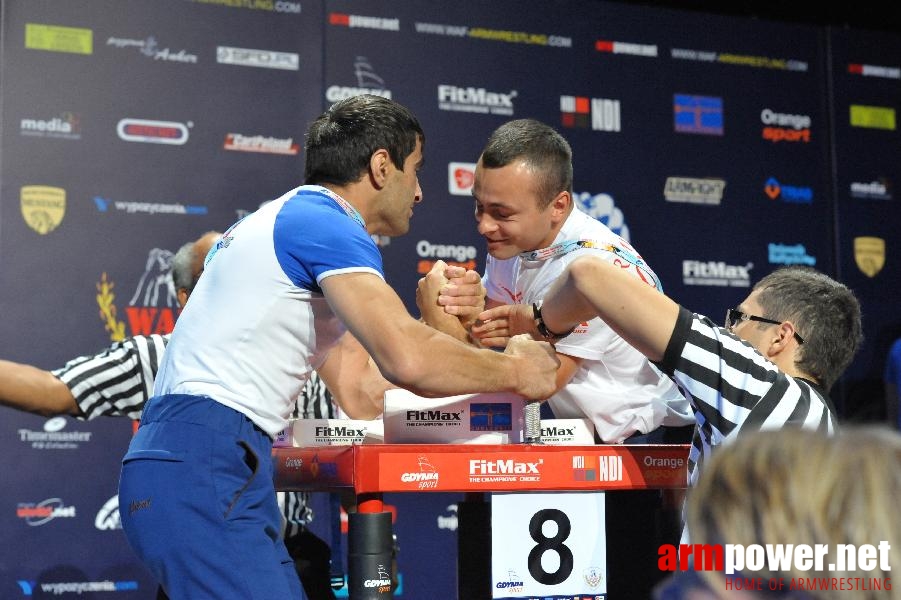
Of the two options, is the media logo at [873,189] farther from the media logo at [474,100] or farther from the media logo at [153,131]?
the media logo at [153,131]

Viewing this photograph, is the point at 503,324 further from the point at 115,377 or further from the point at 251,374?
the point at 115,377

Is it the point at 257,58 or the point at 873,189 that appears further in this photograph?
the point at 873,189

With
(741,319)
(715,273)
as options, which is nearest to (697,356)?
(741,319)

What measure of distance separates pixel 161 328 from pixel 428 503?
1.47 metres

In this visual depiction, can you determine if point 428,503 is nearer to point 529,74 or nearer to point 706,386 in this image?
point 529,74

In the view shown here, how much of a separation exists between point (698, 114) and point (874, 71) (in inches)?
44.8

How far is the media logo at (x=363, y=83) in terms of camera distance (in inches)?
190

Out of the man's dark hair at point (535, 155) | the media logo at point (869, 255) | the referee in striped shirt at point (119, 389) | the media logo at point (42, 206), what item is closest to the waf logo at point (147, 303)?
the media logo at point (42, 206)

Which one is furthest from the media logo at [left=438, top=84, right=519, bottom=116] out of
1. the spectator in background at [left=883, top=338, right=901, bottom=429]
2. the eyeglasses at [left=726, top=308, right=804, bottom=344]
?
the eyeglasses at [left=726, top=308, right=804, bottom=344]

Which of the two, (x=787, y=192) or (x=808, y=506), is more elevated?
(x=787, y=192)

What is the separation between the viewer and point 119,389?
292cm

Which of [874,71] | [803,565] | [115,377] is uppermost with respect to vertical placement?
[874,71]

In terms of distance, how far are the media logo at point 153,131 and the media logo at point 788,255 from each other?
309 centimetres

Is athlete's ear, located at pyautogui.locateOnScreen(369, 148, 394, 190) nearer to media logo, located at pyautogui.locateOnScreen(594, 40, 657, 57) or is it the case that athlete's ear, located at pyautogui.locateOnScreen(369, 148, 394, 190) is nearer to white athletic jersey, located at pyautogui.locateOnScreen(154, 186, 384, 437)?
white athletic jersey, located at pyautogui.locateOnScreen(154, 186, 384, 437)
